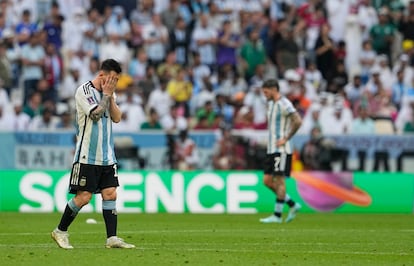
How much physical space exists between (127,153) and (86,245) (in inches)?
496

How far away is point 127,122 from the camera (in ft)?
94.9

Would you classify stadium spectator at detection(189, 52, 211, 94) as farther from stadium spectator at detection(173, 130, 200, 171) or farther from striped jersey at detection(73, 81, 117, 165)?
striped jersey at detection(73, 81, 117, 165)

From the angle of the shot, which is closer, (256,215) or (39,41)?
(256,215)

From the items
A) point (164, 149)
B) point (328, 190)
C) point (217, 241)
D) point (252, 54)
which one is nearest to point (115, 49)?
point (252, 54)

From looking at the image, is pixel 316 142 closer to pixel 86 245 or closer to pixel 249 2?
pixel 249 2

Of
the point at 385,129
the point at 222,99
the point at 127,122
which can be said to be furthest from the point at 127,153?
the point at 385,129

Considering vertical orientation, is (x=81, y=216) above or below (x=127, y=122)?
below

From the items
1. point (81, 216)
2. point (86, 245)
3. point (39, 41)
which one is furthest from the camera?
point (39, 41)

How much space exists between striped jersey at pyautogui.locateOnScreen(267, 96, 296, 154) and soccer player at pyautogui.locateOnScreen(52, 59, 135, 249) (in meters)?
6.94

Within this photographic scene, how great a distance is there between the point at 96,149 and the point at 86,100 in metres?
0.61

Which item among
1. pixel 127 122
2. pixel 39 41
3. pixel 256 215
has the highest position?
pixel 39 41

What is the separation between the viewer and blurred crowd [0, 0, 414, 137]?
95.7 ft

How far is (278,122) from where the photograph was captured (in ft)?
68.4

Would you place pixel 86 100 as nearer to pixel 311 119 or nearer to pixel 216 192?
pixel 216 192
